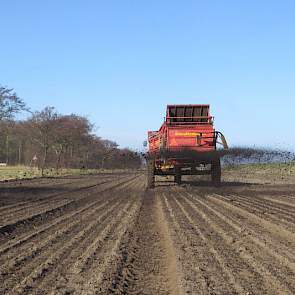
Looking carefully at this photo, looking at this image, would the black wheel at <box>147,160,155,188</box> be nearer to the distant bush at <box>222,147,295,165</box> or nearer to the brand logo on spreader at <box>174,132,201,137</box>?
the brand logo on spreader at <box>174,132,201,137</box>

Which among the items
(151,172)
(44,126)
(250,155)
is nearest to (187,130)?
(151,172)

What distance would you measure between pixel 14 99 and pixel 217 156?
24825 millimetres

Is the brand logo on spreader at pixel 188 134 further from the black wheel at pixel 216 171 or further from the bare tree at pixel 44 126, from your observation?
the bare tree at pixel 44 126

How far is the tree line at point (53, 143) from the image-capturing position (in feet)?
164

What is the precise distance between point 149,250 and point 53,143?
165 feet

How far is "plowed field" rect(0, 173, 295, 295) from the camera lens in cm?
625

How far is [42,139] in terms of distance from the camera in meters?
54.6

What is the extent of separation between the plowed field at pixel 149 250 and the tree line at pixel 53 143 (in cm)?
2894

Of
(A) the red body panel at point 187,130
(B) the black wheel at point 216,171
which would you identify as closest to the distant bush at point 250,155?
(B) the black wheel at point 216,171

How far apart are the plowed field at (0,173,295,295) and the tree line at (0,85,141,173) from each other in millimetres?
28943

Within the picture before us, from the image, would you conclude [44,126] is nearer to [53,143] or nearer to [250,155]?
[53,143]

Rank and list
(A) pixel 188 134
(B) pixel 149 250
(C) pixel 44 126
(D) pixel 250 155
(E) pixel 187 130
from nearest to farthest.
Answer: (B) pixel 149 250 < (A) pixel 188 134 < (E) pixel 187 130 < (D) pixel 250 155 < (C) pixel 44 126

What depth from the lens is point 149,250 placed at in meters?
8.57

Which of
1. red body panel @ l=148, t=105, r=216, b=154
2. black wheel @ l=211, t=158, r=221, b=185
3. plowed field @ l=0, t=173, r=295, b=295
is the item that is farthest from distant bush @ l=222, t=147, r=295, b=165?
plowed field @ l=0, t=173, r=295, b=295
